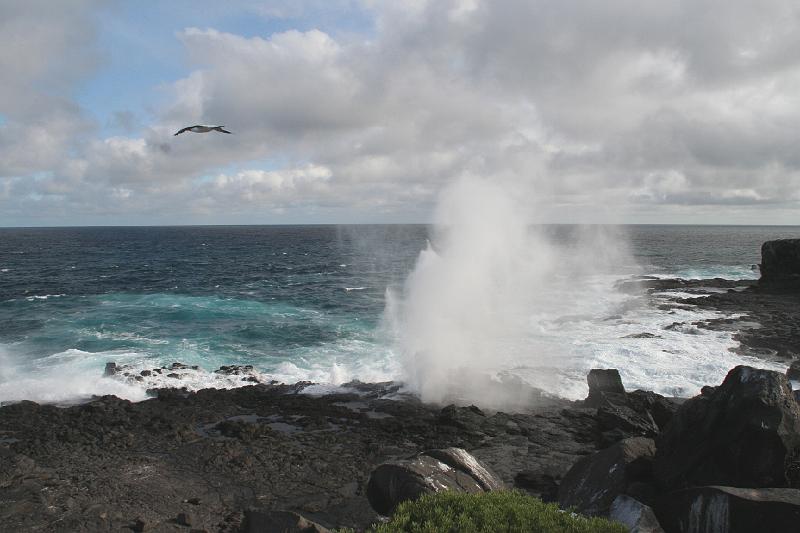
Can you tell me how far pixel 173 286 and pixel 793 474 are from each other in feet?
205

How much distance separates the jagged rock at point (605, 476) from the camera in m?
13.7

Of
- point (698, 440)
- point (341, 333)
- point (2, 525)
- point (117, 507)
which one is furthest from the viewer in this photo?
point (341, 333)

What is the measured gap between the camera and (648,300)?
2100 inches

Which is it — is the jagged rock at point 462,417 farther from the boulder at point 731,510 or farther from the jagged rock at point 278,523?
the jagged rock at point 278,523

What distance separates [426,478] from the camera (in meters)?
13.9

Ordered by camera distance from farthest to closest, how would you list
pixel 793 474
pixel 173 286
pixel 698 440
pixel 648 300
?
pixel 173 286
pixel 648 300
pixel 698 440
pixel 793 474

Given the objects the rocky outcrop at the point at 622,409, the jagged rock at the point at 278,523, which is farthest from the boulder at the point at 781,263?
the jagged rock at the point at 278,523

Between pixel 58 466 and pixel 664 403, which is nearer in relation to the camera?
pixel 58 466

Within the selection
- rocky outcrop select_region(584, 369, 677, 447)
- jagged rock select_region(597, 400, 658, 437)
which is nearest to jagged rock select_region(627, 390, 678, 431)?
rocky outcrop select_region(584, 369, 677, 447)

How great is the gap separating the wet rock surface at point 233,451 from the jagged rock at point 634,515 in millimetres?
5787

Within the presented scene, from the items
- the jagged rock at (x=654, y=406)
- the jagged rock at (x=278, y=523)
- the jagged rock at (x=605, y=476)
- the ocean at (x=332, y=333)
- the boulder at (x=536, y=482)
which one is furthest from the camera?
the ocean at (x=332, y=333)

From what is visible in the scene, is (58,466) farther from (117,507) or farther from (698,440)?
(698,440)

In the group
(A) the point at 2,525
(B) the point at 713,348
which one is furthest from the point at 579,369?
(A) the point at 2,525

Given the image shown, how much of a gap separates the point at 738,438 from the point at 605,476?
3.47m
